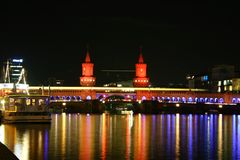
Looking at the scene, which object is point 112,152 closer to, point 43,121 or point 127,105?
point 43,121

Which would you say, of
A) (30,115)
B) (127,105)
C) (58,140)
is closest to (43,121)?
(30,115)

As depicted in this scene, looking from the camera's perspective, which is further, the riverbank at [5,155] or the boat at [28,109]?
the boat at [28,109]

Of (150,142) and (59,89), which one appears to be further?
(59,89)

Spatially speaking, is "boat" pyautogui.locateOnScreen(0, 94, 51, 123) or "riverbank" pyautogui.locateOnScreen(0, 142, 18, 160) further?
"boat" pyautogui.locateOnScreen(0, 94, 51, 123)

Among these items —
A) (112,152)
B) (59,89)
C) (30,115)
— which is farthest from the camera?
(59,89)

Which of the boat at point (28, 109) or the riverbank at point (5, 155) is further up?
the boat at point (28, 109)

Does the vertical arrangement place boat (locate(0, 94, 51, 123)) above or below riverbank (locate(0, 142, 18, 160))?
above

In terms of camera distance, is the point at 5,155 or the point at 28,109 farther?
the point at 28,109

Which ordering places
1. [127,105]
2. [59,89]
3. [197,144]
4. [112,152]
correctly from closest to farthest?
[112,152] → [197,144] → [127,105] → [59,89]

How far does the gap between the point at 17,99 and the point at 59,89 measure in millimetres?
129530

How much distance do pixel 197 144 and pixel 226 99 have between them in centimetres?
14825

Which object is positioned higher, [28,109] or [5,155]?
[28,109]

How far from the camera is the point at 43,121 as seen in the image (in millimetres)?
65438

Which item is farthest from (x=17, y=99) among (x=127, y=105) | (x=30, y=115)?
(x=127, y=105)
